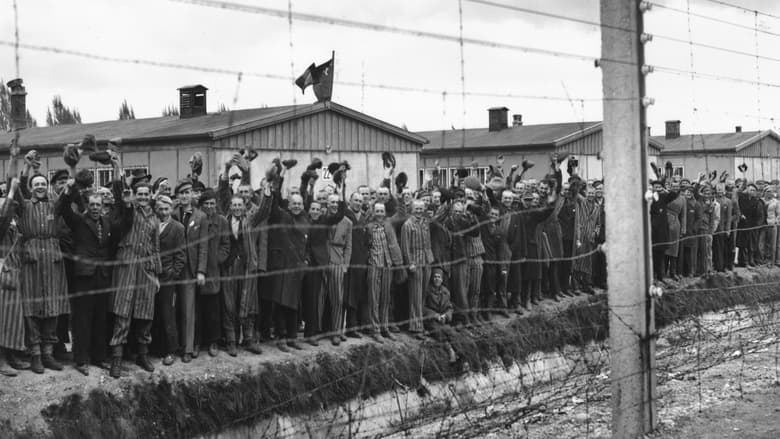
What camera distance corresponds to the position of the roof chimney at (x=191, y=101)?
19.9 metres

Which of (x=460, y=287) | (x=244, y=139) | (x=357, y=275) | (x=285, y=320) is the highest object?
(x=244, y=139)

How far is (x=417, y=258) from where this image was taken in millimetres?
11133

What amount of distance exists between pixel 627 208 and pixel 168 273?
4483 mm

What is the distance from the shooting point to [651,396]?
7203mm

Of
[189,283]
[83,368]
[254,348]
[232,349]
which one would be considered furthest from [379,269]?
[83,368]

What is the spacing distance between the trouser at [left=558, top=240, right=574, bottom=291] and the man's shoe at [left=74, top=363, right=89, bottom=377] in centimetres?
783

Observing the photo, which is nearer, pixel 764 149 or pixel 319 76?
pixel 319 76

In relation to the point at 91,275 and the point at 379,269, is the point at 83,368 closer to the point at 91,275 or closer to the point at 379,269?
the point at 91,275

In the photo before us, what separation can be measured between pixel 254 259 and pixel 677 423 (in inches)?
174

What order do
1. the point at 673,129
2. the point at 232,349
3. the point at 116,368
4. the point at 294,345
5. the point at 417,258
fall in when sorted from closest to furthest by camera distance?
the point at 116,368 → the point at 232,349 → the point at 294,345 → the point at 417,258 → the point at 673,129

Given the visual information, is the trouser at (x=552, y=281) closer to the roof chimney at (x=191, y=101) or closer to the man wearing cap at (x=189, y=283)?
the man wearing cap at (x=189, y=283)

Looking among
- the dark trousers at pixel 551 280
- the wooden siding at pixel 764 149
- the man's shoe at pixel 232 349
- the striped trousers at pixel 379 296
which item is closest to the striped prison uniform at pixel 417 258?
the striped trousers at pixel 379 296

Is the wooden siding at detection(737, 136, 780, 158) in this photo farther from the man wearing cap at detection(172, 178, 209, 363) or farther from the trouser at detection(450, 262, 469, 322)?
the man wearing cap at detection(172, 178, 209, 363)

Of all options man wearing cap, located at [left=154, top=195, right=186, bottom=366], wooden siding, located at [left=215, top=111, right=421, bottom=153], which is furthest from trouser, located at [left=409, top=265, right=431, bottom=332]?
wooden siding, located at [left=215, top=111, right=421, bottom=153]
